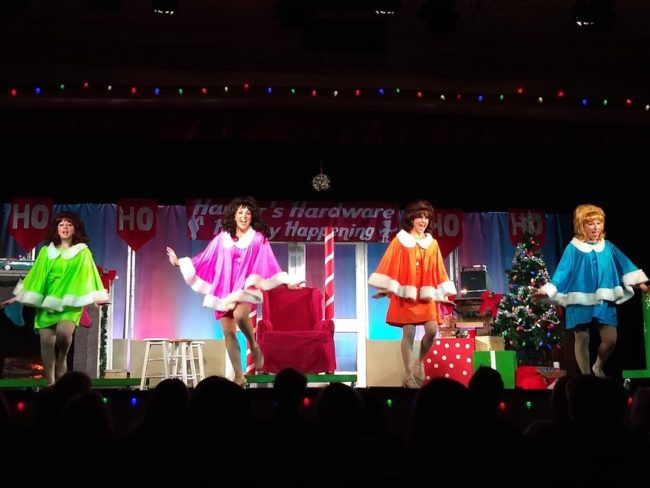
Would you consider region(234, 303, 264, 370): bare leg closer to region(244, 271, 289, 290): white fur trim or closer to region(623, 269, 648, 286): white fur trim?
region(244, 271, 289, 290): white fur trim

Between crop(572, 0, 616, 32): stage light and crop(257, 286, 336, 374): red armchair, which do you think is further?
crop(257, 286, 336, 374): red armchair

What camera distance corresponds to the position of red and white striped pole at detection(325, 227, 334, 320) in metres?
11.0

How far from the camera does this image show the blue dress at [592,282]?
275 inches

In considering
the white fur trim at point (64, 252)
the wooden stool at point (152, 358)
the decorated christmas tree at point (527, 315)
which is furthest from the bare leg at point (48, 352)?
the decorated christmas tree at point (527, 315)

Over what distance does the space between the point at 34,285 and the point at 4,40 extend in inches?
152

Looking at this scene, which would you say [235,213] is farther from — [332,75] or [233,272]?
[332,75]

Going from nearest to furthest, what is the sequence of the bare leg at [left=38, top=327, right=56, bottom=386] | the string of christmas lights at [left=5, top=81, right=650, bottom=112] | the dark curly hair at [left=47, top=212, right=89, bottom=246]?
the bare leg at [left=38, top=327, right=56, bottom=386], the dark curly hair at [left=47, top=212, right=89, bottom=246], the string of christmas lights at [left=5, top=81, right=650, bottom=112]

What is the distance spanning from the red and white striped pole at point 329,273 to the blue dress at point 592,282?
14.1 feet

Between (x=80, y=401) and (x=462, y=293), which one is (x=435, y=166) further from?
(x=80, y=401)

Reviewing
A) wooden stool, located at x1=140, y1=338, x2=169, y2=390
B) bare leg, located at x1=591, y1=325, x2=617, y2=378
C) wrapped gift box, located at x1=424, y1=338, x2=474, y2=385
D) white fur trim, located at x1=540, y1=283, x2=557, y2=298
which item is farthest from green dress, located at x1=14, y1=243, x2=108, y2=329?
bare leg, located at x1=591, y1=325, x2=617, y2=378

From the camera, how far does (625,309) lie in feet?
35.9

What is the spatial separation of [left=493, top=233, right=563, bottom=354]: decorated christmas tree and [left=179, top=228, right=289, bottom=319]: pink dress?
15.4 feet

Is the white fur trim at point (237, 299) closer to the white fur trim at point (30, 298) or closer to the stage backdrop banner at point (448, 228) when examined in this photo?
the white fur trim at point (30, 298)

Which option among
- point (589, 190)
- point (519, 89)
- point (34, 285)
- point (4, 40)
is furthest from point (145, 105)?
point (589, 190)
